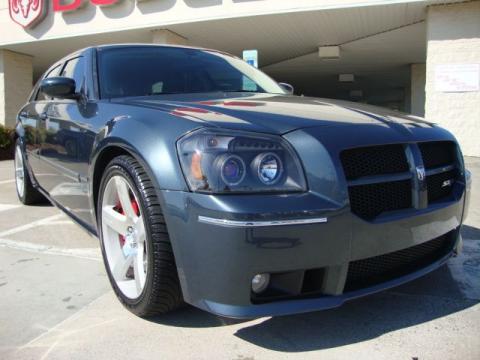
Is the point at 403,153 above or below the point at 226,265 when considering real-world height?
above

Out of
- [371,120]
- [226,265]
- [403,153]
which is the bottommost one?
[226,265]

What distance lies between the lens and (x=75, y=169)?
323 centimetres

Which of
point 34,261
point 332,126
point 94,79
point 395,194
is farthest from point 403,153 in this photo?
point 34,261

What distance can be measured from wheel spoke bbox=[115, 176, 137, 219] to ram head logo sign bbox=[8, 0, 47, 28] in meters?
12.7

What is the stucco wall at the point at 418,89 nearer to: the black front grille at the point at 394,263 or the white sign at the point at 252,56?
the white sign at the point at 252,56

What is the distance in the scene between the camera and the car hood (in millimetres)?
2154

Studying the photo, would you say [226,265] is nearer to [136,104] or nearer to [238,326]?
[238,326]

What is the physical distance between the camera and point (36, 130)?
171 inches

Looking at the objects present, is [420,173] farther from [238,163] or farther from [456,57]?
[456,57]

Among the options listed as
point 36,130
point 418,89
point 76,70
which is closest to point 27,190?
point 36,130

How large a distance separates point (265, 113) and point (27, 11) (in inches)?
539

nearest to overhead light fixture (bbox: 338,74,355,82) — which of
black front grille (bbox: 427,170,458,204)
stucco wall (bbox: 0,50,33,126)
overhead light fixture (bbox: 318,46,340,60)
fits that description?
overhead light fixture (bbox: 318,46,340,60)

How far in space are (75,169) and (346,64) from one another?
54.2ft

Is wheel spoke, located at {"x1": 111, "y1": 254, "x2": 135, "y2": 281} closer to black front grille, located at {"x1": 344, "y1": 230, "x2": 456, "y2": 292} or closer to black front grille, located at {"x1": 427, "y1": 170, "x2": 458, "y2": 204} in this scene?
black front grille, located at {"x1": 344, "y1": 230, "x2": 456, "y2": 292}
